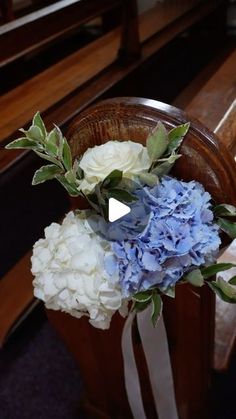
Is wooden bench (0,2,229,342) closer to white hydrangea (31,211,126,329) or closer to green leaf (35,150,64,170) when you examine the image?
white hydrangea (31,211,126,329)

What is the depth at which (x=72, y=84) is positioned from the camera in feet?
7.23

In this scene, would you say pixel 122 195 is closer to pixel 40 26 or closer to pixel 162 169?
pixel 162 169

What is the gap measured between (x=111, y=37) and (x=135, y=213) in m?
2.39

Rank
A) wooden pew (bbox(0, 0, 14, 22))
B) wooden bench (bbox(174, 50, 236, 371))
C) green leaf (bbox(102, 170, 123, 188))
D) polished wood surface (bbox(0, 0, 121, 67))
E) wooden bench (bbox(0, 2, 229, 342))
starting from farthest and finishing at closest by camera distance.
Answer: wooden pew (bbox(0, 0, 14, 22))
wooden bench (bbox(0, 2, 229, 342))
polished wood surface (bbox(0, 0, 121, 67))
wooden bench (bbox(174, 50, 236, 371))
green leaf (bbox(102, 170, 123, 188))

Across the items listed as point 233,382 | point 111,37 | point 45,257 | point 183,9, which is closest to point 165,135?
point 45,257

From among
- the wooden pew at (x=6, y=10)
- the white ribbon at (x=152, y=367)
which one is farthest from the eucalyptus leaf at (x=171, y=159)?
the wooden pew at (x=6, y=10)

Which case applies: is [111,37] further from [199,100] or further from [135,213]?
[135,213]

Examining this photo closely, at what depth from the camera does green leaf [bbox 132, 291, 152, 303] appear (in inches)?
24.9

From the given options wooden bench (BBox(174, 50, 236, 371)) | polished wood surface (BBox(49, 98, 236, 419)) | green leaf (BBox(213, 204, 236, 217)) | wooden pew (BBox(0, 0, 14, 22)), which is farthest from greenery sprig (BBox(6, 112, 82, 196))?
wooden pew (BBox(0, 0, 14, 22))

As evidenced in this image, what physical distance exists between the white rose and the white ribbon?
0.25 meters

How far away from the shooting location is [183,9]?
11.0 ft

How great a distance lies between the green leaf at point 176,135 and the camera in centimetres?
64

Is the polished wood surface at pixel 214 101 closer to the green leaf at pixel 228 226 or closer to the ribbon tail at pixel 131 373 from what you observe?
the green leaf at pixel 228 226
